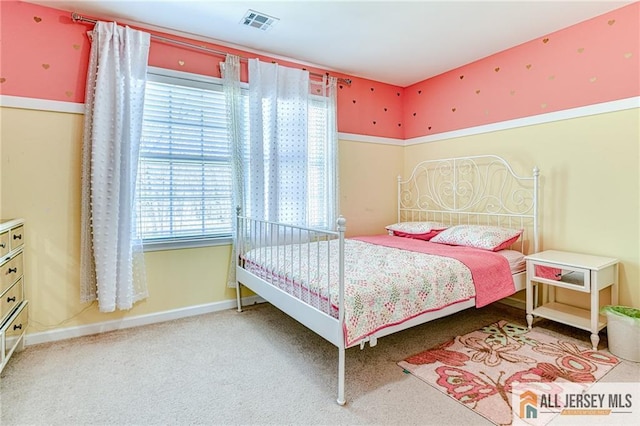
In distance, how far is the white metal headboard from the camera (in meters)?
2.95

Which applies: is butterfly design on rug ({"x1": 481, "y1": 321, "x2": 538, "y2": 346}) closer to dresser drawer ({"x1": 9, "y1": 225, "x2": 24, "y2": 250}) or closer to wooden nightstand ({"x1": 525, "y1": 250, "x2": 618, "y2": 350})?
wooden nightstand ({"x1": 525, "y1": 250, "x2": 618, "y2": 350})

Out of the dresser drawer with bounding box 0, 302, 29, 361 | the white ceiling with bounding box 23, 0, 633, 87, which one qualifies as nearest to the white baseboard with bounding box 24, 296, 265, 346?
the dresser drawer with bounding box 0, 302, 29, 361

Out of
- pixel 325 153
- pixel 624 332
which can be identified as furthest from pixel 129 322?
pixel 624 332

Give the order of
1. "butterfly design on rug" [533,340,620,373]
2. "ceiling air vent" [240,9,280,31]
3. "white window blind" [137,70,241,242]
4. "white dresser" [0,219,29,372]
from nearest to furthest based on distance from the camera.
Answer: "white dresser" [0,219,29,372] < "butterfly design on rug" [533,340,620,373] < "ceiling air vent" [240,9,280,31] < "white window blind" [137,70,241,242]

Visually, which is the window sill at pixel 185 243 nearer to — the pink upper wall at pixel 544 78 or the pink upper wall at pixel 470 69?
the pink upper wall at pixel 470 69

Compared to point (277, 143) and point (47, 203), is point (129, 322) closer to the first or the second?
point (47, 203)

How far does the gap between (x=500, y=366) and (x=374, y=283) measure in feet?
3.19

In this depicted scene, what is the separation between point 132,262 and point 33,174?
0.88 meters

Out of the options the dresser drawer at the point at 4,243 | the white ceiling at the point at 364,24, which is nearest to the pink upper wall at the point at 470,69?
the white ceiling at the point at 364,24

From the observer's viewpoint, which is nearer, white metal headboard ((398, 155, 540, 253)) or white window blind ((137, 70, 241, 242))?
white window blind ((137, 70, 241, 242))

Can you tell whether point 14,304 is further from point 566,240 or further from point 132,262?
point 566,240

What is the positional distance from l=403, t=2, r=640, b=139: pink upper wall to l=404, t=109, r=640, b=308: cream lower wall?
7.4 inches

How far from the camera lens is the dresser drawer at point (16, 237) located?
202cm

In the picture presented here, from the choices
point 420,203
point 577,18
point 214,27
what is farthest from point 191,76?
point 577,18
